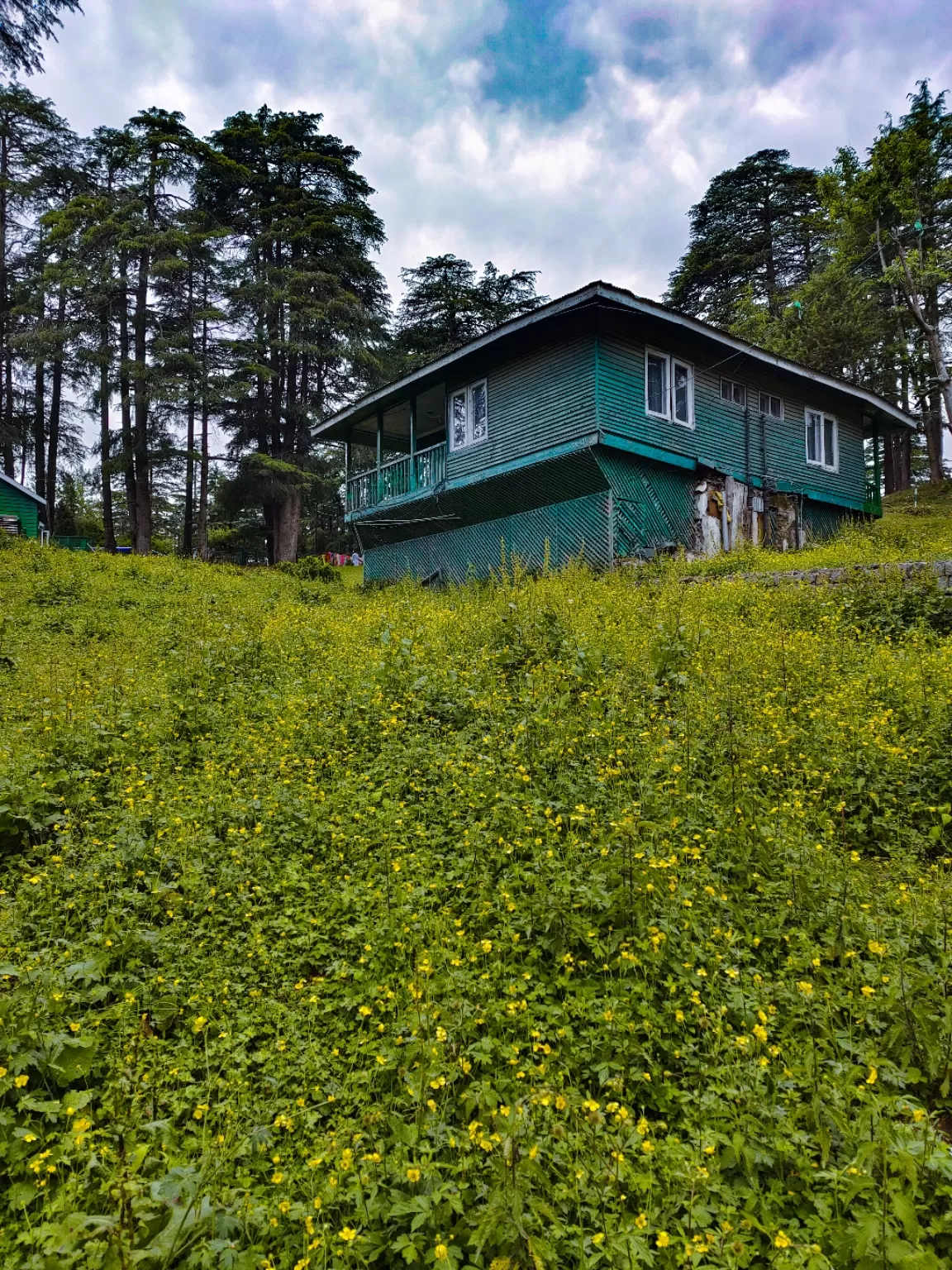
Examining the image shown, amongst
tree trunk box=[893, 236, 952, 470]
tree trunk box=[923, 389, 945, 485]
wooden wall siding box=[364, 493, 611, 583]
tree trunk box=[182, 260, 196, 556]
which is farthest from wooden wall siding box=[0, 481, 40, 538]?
tree trunk box=[923, 389, 945, 485]

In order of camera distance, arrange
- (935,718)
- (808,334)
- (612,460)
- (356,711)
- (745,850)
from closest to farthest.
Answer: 1. (745,850)
2. (935,718)
3. (356,711)
4. (612,460)
5. (808,334)

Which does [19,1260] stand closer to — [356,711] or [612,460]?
[356,711]

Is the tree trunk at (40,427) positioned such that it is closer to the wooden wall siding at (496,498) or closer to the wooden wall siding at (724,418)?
the wooden wall siding at (496,498)

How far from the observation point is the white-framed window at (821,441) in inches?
768

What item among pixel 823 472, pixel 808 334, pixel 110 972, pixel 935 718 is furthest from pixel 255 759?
pixel 808 334

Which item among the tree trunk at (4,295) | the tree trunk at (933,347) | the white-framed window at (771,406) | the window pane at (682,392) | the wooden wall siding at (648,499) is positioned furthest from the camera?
the tree trunk at (4,295)

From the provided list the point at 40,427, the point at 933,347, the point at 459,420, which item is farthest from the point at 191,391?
the point at 933,347

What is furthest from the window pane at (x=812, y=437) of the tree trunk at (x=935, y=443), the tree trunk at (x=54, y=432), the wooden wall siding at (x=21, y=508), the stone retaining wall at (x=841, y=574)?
the tree trunk at (x=54, y=432)

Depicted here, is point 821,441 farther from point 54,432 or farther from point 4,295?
point 4,295

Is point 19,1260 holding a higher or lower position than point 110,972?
lower

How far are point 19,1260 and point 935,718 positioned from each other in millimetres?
5954

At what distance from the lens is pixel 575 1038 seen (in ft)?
9.70

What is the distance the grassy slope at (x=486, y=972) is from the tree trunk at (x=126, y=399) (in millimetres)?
22890

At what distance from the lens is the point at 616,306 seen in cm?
1377
